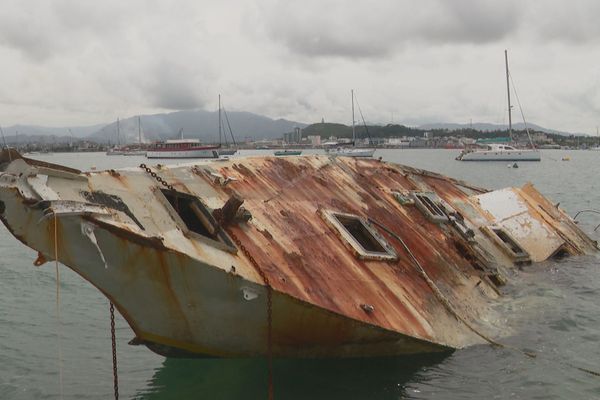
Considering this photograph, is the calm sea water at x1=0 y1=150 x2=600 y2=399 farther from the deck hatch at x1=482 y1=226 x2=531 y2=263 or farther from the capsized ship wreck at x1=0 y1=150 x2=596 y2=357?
the deck hatch at x1=482 y1=226 x2=531 y2=263

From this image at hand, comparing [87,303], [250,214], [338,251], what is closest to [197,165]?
[250,214]

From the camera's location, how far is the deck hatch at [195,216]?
7.41 meters

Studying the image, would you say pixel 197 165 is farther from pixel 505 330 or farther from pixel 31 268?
pixel 31 268

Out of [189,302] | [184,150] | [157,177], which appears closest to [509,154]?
[184,150]

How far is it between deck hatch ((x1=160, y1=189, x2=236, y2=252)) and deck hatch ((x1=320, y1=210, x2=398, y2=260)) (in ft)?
A: 8.25

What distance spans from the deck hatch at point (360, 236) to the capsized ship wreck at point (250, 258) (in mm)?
27

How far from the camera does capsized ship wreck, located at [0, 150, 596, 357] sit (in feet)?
20.7

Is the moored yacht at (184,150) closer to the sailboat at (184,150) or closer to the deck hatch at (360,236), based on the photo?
the sailboat at (184,150)

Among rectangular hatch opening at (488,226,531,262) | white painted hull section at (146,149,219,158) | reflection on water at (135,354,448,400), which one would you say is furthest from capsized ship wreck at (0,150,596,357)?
white painted hull section at (146,149,219,158)

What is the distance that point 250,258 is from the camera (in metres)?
7.04

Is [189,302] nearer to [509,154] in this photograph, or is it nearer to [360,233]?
[360,233]

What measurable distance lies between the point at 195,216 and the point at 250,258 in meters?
1.47

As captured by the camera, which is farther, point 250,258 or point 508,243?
point 508,243

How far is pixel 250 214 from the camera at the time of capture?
822cm
